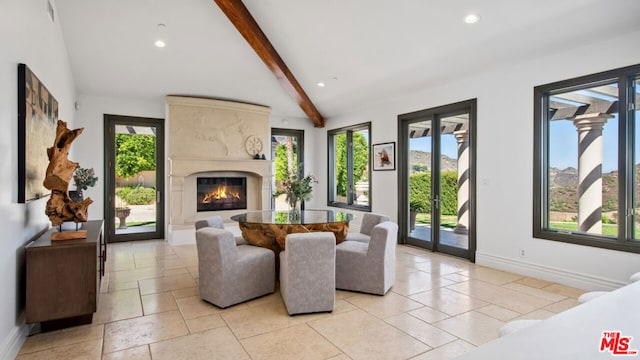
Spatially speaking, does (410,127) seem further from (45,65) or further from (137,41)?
(45,65)

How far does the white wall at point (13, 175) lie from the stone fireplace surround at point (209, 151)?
3.48 m

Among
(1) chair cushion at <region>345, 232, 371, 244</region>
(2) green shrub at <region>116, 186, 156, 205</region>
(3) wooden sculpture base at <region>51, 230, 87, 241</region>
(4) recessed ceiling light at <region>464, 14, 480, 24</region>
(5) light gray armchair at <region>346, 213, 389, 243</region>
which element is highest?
(4) recessed ceiling light at <region>464, 14, 480, 24</region>

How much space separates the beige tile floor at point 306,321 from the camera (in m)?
2.63

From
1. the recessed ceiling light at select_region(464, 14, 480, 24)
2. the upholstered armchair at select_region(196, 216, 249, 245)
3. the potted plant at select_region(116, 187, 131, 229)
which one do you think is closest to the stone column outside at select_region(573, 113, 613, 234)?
the recessed ceiling light at select_region(464, 14, 480, 24)

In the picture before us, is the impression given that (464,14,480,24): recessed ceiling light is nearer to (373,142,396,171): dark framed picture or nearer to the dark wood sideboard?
(373,142,396,171): dark framed picture

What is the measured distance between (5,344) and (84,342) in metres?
0.50

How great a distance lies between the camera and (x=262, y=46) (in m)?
5.36

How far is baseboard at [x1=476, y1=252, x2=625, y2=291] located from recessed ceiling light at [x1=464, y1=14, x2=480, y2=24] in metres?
3.10

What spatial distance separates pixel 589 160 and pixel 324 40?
12.4ft

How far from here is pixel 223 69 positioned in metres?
6.12

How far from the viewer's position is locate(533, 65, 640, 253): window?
12.2 ft

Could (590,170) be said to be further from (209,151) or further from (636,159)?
(209,151)

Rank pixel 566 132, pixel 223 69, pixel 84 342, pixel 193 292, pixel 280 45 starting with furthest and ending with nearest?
pixel 223 69 → pixel 280 45 → pixel 566 132 → pixel 193 292 → pixel 84 342

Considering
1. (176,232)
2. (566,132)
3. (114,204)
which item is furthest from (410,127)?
(114,204)
